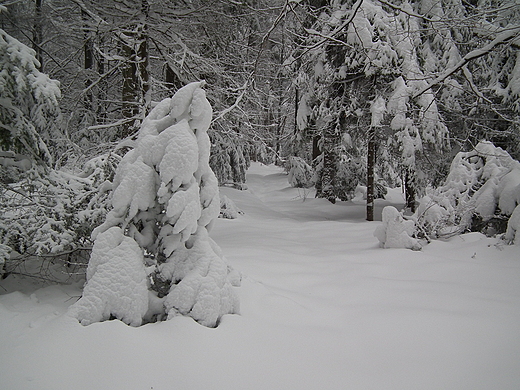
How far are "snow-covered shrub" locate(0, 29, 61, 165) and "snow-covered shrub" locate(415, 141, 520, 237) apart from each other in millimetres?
6058

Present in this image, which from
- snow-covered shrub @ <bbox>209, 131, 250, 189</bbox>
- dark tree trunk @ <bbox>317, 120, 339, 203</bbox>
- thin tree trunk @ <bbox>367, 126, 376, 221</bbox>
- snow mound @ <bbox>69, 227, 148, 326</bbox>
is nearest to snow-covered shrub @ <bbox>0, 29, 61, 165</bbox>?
snow mound @ <bbox>69, 227, 148, 326</bbox>

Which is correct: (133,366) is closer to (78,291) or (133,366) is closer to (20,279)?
(78,291)

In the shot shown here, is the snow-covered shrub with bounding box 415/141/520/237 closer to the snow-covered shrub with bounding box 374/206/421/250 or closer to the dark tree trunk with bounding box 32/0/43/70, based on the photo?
the snow-covered shrub with bounding box 374/206/421/250

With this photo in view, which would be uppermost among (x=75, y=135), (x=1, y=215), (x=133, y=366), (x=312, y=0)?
(x=312, y=0)

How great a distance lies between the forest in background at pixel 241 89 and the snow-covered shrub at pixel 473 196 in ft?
0.13

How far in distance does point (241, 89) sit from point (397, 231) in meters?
4.39

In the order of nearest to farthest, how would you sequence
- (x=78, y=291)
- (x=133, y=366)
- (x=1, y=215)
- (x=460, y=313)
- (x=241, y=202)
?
(x=133, y=366) < (x=460, y=313) < (x=1, y=215) < (x=78, y=291) < (x=241, y=202)

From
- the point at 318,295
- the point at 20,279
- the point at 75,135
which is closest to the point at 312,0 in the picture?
the point at 75,135

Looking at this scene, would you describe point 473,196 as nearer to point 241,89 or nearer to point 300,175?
point 241,89

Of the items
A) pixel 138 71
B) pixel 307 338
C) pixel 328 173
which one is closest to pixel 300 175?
pixel 328 173

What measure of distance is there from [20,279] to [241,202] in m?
9.54

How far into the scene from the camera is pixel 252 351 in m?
2.45

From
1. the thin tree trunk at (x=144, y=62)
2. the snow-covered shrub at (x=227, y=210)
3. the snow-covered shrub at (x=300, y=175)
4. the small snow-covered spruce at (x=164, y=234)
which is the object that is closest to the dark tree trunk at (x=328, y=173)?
the snow-covered shrub at (x=300, y=175)

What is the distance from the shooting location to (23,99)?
3.25 metres
